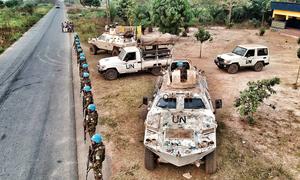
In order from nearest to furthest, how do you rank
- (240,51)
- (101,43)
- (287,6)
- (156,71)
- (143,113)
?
1. (143,113)
2. (156,71)
3. (240,51)
4. (101,43)
5. (287,6)

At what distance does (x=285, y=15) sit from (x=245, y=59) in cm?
2291

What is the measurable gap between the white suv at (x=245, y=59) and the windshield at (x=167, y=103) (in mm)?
9671

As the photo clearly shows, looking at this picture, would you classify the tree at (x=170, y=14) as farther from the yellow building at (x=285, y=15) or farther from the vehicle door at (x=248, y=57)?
the yellow building at (x=285, y=15)

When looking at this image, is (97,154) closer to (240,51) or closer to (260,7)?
(240,51)

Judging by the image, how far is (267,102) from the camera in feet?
42.3

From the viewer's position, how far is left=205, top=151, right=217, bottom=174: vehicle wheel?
25.0 ft

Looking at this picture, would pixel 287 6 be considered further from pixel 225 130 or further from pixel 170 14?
pixel 225 130

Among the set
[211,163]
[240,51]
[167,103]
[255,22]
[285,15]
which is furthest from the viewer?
[255,22]

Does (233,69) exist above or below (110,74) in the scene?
below

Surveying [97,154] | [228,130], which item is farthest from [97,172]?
[228,130]

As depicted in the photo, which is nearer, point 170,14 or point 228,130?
point 228,130

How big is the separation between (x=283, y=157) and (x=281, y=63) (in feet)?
45.2

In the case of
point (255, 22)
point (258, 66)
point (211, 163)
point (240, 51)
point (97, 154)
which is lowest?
point (211, 163)

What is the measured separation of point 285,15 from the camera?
35.8m
